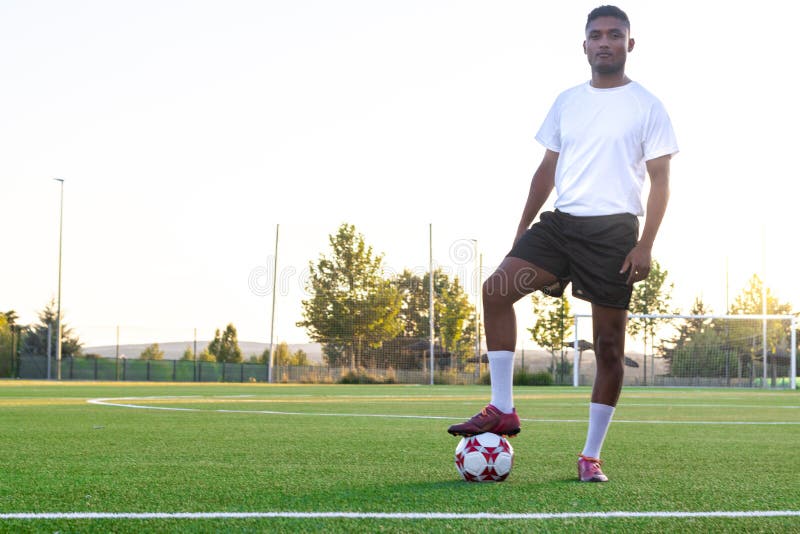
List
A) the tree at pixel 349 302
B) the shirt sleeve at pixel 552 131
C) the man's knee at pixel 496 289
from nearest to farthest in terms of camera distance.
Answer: the man's knee at pixel 496 289, the shirt sleeve at pixel 552 131, the tree at pixel 349 302

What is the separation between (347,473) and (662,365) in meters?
32.8

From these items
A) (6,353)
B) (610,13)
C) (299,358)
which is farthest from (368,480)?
(6,353)

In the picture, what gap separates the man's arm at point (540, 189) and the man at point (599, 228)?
0.17 m

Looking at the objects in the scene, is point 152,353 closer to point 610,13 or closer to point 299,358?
point 299,358

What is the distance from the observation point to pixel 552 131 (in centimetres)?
433

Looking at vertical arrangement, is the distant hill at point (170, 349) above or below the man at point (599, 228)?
below

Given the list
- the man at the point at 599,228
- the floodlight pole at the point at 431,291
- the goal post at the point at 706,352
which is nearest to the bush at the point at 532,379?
the goal post at the point at 706,352

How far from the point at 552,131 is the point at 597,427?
4.46 feet

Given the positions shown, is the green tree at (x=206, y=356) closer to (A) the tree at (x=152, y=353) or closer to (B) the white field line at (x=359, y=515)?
(A) the tree at (x=152, y=353)

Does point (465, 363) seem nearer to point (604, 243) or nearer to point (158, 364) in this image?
point (158, 364)

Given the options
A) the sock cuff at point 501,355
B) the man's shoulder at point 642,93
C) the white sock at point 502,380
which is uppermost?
the man's shoulder at point 642,93

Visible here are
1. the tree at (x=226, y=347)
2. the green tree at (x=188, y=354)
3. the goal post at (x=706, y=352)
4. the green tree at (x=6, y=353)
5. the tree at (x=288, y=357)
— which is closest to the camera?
the goal post at (x=706, y=352)

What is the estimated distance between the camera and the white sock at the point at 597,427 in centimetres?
388

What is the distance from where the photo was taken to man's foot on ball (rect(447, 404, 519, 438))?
388 cm
